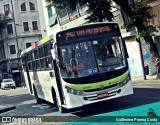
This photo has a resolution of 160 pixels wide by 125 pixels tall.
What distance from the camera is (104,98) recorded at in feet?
38.9

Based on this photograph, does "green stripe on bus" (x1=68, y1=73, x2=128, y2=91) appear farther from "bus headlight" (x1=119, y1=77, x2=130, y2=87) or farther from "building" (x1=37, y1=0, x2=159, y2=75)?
"building" (x1=37, y1=0, x2=159, y2=75)

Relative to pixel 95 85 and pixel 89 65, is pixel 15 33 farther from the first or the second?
pixel 95 85

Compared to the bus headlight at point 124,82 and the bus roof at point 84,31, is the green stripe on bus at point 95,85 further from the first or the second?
the bus roof at point 84,31

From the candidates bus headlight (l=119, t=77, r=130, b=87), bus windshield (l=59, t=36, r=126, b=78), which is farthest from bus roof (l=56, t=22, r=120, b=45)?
bus headlight (l=119, t=77, r=130, b=87)

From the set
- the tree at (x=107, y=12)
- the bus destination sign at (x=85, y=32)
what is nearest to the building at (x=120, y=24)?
the tree at (x=107, y=12)

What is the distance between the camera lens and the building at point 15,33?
60156 millimetres

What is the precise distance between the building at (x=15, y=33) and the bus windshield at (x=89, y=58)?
48489mm

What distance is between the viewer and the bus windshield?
11.8 meters

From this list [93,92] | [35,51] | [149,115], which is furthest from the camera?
[35,51]

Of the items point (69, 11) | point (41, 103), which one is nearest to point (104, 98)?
point (41, 103)

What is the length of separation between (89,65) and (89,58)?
24cm

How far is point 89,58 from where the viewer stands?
39.2 ft

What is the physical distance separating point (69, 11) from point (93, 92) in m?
29.2

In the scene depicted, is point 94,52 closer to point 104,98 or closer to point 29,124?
point 104,98
